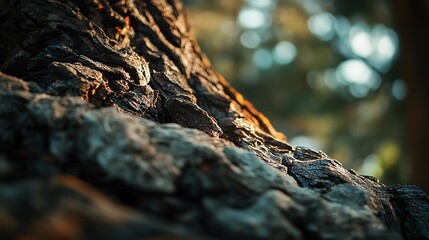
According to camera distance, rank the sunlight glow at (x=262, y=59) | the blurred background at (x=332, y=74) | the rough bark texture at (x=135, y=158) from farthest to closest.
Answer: the sunlight glow at (x=262, y=59)
the blurred background at (x=332, y=74)
the rough bark texture at (x=135, y=158)

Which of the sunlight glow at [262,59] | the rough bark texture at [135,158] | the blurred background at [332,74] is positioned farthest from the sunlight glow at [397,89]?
the rough bark texture at [135,158]

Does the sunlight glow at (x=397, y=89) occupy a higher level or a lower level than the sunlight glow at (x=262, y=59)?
lower

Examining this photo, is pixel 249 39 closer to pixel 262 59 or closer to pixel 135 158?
pixel 262 59

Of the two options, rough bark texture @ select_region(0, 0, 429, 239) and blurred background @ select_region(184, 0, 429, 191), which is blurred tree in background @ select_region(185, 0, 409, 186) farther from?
rough bark texture @ select_region(0, 0, 429, 239)

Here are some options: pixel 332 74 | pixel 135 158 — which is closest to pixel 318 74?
pixel 332 74

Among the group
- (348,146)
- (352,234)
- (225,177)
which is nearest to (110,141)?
(225,177)

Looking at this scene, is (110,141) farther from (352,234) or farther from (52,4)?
(52,4)

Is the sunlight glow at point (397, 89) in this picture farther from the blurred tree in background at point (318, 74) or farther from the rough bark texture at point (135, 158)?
the rough bark texture at point (135, 158)
